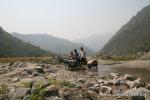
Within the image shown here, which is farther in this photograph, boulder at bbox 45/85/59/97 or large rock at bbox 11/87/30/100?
boulder at bbox 45/85/59/97

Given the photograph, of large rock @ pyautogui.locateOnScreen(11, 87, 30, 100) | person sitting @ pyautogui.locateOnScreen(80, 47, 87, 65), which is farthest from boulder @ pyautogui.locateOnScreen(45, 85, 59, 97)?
person sitting @ pyautogui.locateOnScreen(80, 47, 87, 65)

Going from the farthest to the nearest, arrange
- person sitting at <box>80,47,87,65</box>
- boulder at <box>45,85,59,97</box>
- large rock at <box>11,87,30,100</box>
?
1. person sitting at <box>80,47,87,65</box>
2. boulder at <box>45,85,59,97</box>
3. large rock at <box>11,87,30,100</box>

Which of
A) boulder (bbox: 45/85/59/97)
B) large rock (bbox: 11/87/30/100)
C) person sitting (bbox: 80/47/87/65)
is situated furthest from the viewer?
person sitting (bbox: 80/47/87/65)

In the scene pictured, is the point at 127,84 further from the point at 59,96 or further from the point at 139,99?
the point at 59,96

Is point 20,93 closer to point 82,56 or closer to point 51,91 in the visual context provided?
point 51,91

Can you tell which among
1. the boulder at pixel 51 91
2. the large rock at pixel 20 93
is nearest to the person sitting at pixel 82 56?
Result: the boulder at pixel 51 91

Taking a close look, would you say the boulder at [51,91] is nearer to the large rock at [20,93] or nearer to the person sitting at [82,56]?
the large rock at [20,93]

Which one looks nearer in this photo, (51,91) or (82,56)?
(51,91)

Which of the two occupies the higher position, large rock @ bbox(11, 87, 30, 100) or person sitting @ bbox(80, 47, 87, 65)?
person sitting @ bbox(80, 47, 87, 65)

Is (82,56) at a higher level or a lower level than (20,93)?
higher

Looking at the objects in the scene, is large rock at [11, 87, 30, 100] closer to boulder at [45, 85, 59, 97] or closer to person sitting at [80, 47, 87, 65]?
boulder at [45, 85, 59, 97]

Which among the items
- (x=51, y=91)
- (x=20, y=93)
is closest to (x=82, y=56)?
(x=51, y=91)

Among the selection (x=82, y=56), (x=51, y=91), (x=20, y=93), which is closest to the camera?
(x=20, y=93)

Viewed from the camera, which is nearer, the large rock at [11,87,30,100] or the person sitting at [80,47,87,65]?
the large rock at [11,87,30,100]
